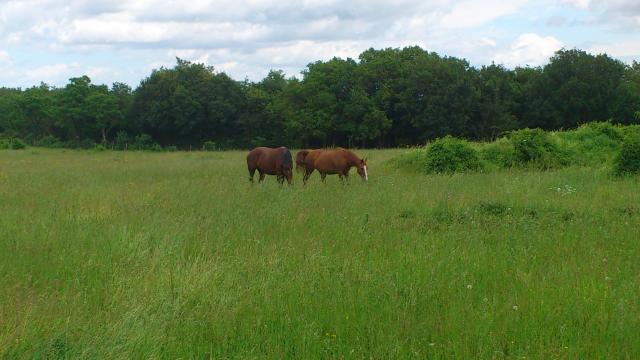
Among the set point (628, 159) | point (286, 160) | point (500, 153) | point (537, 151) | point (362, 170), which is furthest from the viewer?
point (500, 153)

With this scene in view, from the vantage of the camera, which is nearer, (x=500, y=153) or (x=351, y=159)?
(x=351, y=159)

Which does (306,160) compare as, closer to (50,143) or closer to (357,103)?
(357,103)

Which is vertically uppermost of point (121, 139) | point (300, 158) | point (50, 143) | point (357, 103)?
point (357, 103)

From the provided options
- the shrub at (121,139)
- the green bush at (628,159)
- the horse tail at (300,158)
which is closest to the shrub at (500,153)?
the green bush at (628,159)

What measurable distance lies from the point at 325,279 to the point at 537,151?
54.1ft

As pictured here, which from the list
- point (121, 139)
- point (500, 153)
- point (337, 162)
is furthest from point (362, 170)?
point (121, 139)

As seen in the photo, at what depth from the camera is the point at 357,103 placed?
5541 centimetres

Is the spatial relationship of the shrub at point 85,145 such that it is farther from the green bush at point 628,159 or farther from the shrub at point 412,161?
the green bush at point 628,159

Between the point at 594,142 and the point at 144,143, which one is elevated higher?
the point at 594,142

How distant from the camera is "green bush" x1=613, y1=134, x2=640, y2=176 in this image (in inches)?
667

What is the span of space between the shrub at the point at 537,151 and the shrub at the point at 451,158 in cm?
156

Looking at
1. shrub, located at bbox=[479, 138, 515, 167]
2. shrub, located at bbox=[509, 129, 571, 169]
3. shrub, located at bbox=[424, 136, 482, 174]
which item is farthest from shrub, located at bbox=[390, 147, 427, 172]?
shrub, located at bbox=[509, 129, 571, 169]

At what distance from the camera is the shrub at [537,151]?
838 inches

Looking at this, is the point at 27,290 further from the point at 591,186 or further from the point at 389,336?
the point at 591,186
